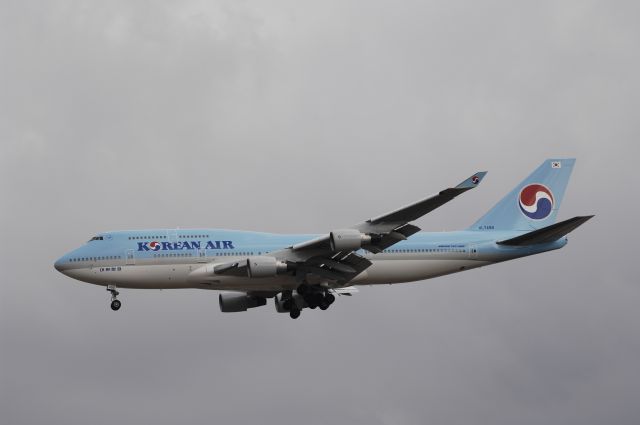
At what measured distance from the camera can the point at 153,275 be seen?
60938 millimetres

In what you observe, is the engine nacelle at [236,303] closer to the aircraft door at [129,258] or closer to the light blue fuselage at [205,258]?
the light blue fuselage at [205,258]

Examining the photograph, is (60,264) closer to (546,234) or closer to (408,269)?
(408,269)

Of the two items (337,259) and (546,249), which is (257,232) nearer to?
(337,259)

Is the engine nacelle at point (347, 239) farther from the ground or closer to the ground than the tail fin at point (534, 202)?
closer to the ground

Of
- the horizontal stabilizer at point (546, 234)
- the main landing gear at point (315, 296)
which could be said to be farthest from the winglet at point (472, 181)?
the main landing gear at point (315, 296)

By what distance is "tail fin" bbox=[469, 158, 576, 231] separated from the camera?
67812 mm

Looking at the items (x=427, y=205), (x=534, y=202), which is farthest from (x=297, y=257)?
(x=534, y=202)

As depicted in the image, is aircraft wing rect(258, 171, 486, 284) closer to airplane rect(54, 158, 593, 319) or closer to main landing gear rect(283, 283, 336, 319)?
airplane rect(54, 158, 593, 319)

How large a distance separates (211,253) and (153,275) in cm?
318

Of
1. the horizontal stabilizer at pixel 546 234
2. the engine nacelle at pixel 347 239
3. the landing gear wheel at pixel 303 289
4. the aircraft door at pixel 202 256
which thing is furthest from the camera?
the landing gear wheel at pixel 303 289

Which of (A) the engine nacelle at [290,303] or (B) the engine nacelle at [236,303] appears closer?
(A) the engine nacelle at [290,303]

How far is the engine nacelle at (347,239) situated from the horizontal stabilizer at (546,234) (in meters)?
11.0

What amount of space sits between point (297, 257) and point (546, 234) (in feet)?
45.4

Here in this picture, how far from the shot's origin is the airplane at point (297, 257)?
58409 millimetres
